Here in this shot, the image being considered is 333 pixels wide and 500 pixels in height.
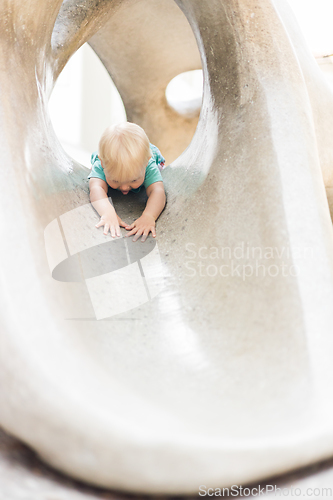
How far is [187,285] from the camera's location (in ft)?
3.12

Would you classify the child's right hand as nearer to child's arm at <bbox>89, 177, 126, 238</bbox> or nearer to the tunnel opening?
child's arm at <bbox>89, 177, 126, 238</bbox>

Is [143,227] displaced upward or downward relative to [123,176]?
downward

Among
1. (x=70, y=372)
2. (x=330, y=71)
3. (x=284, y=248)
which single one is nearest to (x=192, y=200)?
A: (x=284, y=248)

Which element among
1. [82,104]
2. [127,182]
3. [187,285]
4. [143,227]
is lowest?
[187,285]

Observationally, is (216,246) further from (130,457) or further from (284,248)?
(130,457)

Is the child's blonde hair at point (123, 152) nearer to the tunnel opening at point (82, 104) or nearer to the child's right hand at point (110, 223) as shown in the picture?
the child's right hand at point (110, 223)

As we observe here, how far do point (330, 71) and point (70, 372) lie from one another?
2785mm

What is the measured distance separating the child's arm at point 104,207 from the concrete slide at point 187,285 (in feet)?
0.10

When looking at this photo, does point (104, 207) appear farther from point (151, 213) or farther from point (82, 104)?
point (82, 104)

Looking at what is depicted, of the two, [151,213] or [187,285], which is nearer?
[187,285]

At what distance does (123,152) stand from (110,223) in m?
0.24

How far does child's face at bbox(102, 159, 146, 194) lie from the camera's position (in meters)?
1.32

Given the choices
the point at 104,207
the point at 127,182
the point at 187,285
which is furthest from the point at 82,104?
the point at 187,285

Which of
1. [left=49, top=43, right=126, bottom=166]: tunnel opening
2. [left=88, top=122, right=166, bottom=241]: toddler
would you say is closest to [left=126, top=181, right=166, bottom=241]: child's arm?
[left=88, top=122, right=166, bottom=241]: toddler
